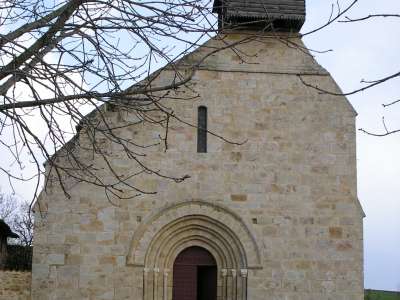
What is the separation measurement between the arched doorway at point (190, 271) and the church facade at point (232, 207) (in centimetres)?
2

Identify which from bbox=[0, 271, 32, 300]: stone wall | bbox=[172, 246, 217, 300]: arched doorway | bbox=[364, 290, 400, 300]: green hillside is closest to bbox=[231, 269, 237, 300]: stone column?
bbox=[172, 246, 217, 300]: arched doorway

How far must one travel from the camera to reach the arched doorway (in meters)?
15.8

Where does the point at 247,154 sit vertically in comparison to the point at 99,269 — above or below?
above

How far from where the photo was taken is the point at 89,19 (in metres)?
7.64

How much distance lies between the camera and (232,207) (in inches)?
613

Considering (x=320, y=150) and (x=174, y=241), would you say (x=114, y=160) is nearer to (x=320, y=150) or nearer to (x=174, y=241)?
(x=174, y=241)

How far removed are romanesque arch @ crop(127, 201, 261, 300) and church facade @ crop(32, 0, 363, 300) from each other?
2 centimetres

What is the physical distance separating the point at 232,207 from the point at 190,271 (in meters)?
1.67

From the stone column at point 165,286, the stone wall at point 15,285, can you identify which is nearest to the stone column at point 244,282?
the stone column at point 165,286

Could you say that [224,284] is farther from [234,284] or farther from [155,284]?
[155,284]

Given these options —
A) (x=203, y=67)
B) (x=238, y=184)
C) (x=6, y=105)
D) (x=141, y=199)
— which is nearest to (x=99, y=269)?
(x=141, y=199)

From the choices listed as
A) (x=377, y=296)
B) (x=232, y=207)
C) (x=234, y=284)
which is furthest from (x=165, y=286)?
(x=377, y=296)

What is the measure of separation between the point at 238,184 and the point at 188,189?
3.49 feet

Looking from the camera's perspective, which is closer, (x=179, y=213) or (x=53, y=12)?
(x=53, y=12)
